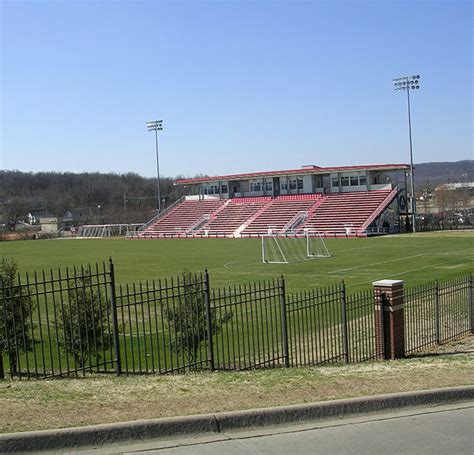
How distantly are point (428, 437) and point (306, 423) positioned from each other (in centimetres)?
131

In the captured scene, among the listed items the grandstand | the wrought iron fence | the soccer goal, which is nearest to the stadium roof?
the grandstand

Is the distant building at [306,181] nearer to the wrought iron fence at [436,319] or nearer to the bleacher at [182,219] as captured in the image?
the bleacher at [182,219]

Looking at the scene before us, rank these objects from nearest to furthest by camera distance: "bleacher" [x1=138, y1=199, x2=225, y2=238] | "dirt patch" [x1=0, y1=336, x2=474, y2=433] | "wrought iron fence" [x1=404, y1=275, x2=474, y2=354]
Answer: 1. "dirt patch" [x1=0, y1=336, x2=474, y2=433]
2. "wrought iron fence" [x1=404, y1=275, x2=474, y2=354]
3. "bleacher" [x1=138, y1=199, x2=225, y2=238]

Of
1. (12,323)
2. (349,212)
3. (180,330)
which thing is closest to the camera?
(12,323)

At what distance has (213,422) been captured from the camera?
6457 millimetres

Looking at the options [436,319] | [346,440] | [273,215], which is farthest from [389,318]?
[273,215]

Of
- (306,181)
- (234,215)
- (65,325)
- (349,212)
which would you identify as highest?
(306,181)

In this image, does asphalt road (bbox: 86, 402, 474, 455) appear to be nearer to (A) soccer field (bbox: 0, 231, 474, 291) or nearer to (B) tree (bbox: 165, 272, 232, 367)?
(B) tree (bbox: 165, 272, 232, 367)

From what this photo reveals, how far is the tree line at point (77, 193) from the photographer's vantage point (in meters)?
167

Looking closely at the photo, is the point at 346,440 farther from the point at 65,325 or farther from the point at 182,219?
the point at 182,219

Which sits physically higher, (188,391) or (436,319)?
(188,391)

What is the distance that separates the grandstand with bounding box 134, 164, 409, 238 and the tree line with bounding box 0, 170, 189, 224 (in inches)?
2647

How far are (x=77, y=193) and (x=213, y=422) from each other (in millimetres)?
180495

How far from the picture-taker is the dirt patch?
6617mm
